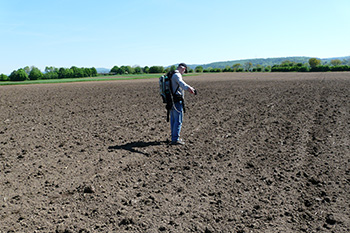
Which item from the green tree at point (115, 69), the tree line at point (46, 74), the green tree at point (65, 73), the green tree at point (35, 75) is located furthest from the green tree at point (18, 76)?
the green tree at point (115, 69)

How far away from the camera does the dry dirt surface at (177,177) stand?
4156mm

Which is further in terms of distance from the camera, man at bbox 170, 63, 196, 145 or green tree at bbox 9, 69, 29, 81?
green tree at bbox 9, 69, 29, 81

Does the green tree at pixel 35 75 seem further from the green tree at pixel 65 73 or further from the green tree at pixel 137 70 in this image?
the green tree at pixel 137 70

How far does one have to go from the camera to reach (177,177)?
5695 mm

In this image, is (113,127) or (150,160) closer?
(150,160)

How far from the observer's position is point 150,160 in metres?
6.64

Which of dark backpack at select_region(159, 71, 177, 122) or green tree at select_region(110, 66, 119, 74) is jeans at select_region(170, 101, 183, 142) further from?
green tree at select_region(110, 66, 119, 74)

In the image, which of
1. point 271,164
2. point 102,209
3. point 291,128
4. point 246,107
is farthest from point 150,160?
point 246,107

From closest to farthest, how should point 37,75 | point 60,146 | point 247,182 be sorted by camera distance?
point 247,182, point 60,146, point 37,75

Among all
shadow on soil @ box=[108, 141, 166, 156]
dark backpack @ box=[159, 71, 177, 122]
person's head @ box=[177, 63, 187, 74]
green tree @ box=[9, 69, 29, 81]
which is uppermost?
green tree @ box=[9, 69, 29, 81]

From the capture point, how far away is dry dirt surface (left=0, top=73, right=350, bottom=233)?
416cm

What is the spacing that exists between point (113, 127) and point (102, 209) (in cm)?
588

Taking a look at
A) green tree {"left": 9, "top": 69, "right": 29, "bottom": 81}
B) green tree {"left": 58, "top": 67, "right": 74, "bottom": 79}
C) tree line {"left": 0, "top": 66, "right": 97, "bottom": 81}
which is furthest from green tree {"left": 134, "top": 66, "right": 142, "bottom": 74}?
green tree {"left": 9, "top": 69, "right": 29, "bottom": 81}

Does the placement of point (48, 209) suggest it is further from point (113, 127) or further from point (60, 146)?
point (113, 127)
